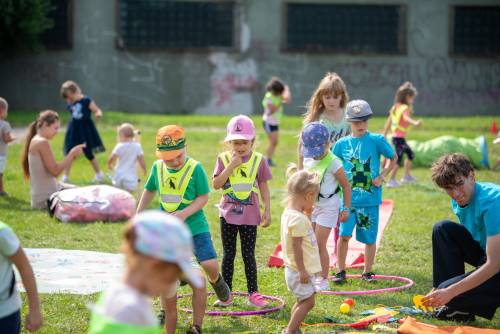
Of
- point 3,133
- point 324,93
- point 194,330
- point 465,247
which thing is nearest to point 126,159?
point 3,133

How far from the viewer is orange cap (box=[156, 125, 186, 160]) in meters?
6.30

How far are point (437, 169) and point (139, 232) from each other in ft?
10.8

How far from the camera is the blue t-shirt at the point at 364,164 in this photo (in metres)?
8.15

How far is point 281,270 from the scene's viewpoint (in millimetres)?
8680

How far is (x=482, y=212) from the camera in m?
6.27

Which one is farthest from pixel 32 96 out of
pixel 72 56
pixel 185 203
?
pixel 185 203

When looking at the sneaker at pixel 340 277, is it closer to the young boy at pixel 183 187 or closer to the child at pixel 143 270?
the young boy at pixel 183 187

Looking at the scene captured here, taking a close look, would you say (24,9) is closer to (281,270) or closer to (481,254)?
(281,270)

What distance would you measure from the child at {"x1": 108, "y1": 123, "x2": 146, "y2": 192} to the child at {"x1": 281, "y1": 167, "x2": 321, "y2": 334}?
7.36m

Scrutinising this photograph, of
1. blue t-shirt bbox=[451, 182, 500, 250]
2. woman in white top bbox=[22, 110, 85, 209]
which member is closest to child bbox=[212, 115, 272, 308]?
blue t-shirt bbox=[451, 182, 500, 250]

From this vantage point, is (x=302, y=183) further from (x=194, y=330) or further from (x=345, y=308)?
(x=345, y=308)

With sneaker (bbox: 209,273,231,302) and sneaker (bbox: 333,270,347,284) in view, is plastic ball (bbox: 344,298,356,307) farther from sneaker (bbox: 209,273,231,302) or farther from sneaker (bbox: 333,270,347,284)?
sneaker (bbox: 209,273,231,302)

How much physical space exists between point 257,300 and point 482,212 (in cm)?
213

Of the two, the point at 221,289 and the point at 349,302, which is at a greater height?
the point at 221,289
